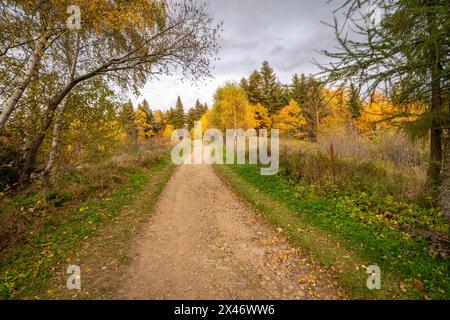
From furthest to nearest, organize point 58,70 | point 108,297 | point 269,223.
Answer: point 58,70 < point 269,223 < point 108,297

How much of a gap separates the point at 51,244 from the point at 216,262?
13.1 ft

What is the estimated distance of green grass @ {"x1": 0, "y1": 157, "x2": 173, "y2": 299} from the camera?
4062 mm

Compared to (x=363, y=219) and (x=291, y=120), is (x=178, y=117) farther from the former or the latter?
(x=363, y=219)

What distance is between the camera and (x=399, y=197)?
6.54 metres

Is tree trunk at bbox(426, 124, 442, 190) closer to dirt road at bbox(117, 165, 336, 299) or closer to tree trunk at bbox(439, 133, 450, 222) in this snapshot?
tree trunk at bbox(439, 133, 450, 222)

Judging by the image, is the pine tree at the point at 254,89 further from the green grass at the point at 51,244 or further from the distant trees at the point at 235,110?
the green grass at the point at 51,244

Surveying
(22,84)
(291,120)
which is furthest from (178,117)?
(22,84)

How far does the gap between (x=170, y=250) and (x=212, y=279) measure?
1.46 meters

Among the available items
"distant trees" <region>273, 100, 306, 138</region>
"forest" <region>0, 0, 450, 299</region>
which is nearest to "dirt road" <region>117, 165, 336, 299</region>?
"forest" <region>0, 0, 450, 299</region>

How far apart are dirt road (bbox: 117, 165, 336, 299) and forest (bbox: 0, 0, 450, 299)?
0.26 metres

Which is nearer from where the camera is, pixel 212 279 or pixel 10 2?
pixel 212 279
